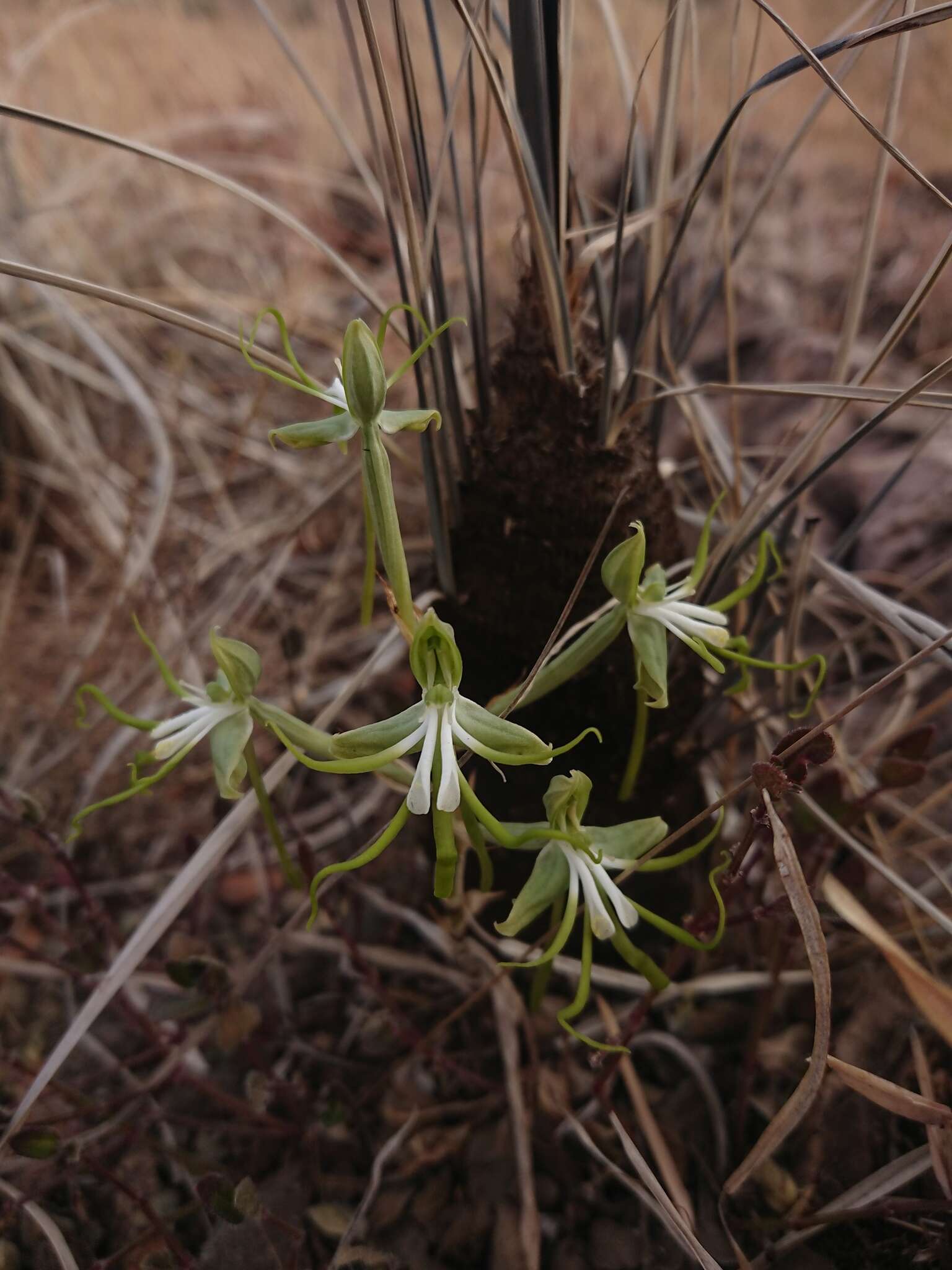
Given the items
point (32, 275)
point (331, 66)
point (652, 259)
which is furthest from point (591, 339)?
point (331, 66)

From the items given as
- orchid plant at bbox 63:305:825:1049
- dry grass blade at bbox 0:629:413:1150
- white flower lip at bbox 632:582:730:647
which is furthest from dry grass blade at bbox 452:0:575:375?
dry grass blade at bbox 0:629:413:1150

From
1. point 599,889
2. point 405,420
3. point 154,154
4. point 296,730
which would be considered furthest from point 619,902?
point 154,154

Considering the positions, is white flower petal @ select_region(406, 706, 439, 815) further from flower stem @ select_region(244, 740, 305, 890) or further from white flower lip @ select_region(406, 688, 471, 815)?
flower stem @ select_region(244, 740, 305, 890)

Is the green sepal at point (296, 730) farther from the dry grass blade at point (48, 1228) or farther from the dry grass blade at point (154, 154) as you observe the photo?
the dry grass blade at point (48, 1228)

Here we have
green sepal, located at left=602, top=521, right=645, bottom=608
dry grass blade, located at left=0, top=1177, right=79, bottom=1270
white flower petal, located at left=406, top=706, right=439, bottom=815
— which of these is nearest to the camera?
white flower petal, located at left=406, top=706, right=439, bottom=815

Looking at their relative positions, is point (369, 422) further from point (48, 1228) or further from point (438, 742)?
point (48, 1228)

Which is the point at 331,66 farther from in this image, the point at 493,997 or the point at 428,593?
the point at 493,997

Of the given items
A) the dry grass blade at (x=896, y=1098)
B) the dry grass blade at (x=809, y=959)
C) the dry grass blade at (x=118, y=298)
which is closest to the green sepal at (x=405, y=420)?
the dry grass blade at (x=118, y=298)
